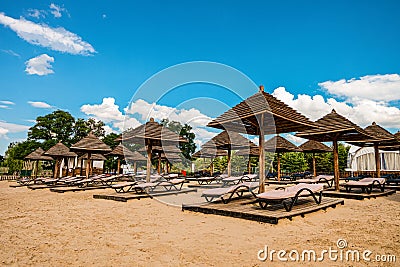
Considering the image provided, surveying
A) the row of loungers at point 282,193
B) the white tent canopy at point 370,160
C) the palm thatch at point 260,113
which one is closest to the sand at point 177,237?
the row of loungers at point 282,193

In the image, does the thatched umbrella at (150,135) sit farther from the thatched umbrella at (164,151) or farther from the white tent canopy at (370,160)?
the white tent canopy at (370,160)

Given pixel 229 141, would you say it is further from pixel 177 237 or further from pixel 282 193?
A: pixel 177 237

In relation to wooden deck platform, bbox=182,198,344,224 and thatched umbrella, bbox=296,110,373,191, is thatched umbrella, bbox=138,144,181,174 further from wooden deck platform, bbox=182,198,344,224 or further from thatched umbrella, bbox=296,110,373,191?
wooden deck platform, bbox=182,198,344,224

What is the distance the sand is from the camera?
3170mm

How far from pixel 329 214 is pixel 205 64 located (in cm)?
596

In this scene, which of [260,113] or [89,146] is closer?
[260,113]

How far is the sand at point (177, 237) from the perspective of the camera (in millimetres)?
3170

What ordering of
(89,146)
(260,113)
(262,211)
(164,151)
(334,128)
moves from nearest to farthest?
(262,211) < (260,113) < (334,128) < (89,146) < (164,151)

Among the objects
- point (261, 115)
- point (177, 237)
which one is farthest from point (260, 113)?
point (177, 237)

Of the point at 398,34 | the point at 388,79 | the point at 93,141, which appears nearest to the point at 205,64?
the point at 93,141

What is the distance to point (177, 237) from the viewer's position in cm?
414

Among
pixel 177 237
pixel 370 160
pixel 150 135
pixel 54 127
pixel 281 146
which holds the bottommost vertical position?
pixel 177 237

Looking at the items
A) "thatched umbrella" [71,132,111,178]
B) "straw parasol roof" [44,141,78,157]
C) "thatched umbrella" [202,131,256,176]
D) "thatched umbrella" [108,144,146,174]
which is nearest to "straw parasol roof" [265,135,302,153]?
"thatched umbrella" [202,131,256,176]

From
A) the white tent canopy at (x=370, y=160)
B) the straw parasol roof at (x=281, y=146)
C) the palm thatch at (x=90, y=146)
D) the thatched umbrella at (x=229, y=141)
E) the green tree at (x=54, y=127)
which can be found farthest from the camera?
the green tree at (x=54, y=127)
